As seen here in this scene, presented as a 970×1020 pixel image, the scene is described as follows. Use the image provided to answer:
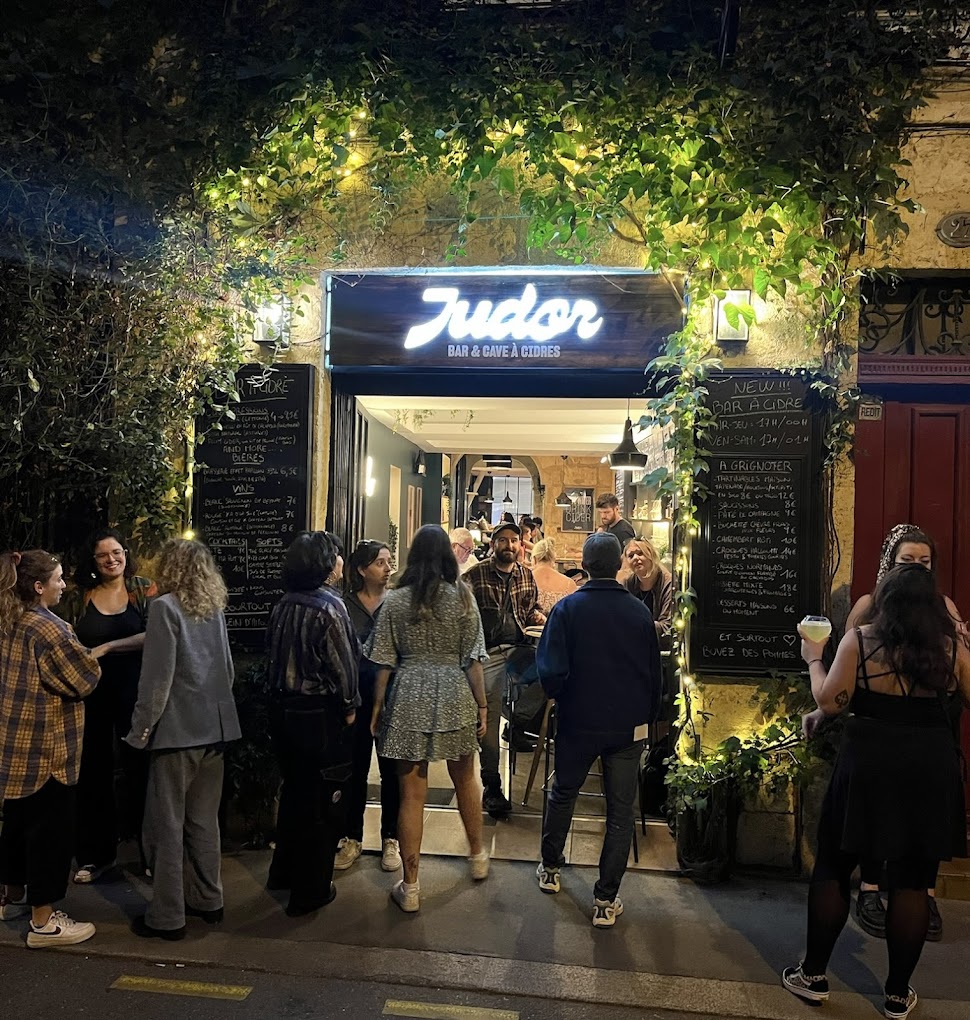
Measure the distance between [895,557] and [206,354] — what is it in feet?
13.2

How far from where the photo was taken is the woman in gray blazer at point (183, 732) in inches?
150

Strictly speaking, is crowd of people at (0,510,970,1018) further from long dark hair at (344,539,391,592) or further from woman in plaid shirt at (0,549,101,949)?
long dark hair at (344,539,391,592)

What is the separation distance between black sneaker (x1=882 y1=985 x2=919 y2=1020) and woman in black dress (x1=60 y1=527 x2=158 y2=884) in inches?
141

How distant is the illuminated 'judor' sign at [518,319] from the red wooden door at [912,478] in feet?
5.80

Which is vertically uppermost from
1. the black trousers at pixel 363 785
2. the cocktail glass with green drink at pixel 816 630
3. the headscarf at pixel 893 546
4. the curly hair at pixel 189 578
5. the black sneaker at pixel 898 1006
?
the headscarf at pixel 893 546

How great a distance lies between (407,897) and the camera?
13.6ft

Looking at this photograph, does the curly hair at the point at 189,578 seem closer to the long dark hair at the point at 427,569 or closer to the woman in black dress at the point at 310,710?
the woman in black dress at the point at 310,710

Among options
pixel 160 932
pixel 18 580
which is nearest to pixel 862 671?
pixel 160 932

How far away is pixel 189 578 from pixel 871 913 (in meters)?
3.61

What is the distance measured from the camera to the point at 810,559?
4887mm

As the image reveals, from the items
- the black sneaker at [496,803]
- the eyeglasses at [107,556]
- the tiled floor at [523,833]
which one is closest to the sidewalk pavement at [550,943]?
the tiled floor at [523,833]

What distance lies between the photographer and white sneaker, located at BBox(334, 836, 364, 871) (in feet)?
15.2

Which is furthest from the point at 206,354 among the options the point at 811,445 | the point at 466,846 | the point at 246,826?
the point at 811,445

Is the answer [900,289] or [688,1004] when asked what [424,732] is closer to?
[688,1004]
